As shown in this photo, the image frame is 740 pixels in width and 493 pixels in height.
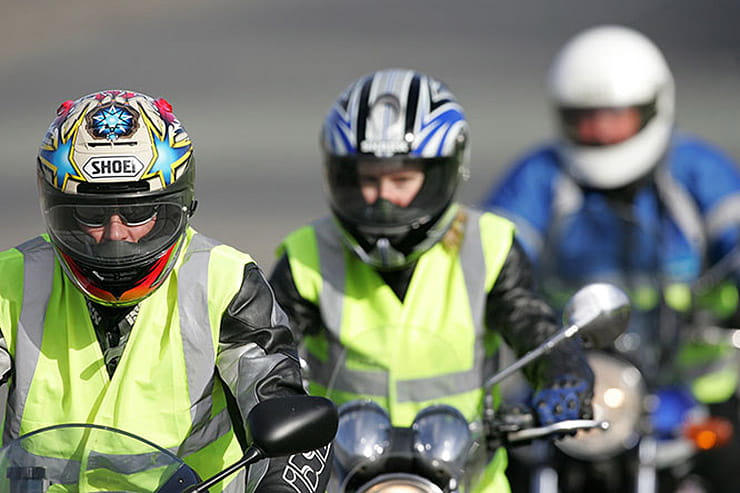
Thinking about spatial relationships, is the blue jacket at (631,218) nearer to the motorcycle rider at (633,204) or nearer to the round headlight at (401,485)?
the motorcycle rider at (633,204)

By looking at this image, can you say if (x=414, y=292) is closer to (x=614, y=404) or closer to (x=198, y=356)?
(x=614, y=404)

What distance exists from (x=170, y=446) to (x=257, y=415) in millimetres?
704

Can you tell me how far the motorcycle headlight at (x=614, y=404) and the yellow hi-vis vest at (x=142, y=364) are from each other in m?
1.97

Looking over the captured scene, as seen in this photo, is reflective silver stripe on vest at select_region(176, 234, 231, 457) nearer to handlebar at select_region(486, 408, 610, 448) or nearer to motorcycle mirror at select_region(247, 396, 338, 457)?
motorcycle mirror at select_region(247, 396, 338, 457)

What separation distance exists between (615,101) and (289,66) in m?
11.1

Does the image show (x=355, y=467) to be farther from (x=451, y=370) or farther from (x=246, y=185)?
(x=246, y=185)

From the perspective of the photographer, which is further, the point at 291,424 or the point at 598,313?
the point at 598,313

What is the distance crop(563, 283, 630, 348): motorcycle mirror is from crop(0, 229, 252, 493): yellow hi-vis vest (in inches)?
42.2

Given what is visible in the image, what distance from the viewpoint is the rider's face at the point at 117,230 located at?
432 cm

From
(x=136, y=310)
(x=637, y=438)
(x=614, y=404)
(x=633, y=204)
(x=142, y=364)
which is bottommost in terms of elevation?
(x=637, y=438)

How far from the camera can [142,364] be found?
175 inches

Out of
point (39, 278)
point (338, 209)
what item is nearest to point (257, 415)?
point (39, 278)

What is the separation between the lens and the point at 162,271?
175 inches

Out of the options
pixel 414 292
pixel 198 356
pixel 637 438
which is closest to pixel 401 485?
pixel 198 356
